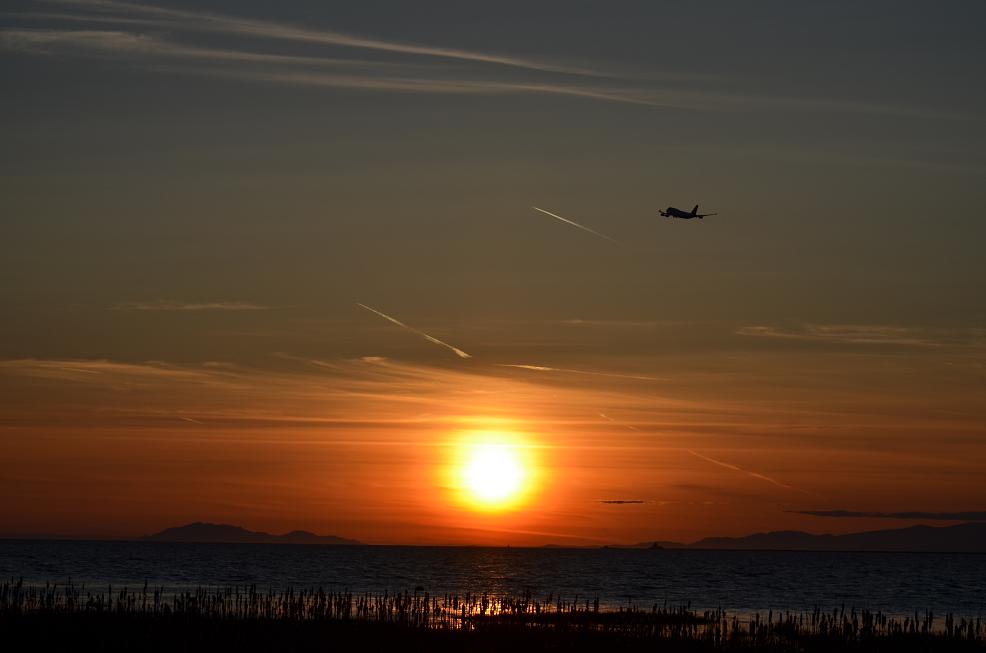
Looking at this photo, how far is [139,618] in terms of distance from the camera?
44562mm

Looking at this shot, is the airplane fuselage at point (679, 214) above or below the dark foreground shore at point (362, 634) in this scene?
above

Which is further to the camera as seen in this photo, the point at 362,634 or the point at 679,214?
the point at 679,214

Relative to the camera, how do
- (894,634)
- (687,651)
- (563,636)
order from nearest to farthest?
1. (687,651)
2. (563,636)
3. (894,634)

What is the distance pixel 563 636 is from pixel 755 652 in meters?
7.66

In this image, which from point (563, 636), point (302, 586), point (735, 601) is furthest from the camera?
point (302, 586)

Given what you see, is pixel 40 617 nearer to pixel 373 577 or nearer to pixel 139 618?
pixel 139 618

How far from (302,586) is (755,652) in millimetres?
58867

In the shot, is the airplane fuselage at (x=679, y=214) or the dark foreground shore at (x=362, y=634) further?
the airplane fuselage at (x=679, y=214)

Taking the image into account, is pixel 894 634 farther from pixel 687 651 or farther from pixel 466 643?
pixel 466 643

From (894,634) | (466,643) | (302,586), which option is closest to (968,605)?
(894,634)

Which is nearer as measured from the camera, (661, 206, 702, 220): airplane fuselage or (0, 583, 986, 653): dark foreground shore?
(0, 583, 986, 653): dark foreground shore

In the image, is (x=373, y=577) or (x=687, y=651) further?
(x=373, y=577)

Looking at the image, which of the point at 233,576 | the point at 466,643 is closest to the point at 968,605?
the point at 466,643

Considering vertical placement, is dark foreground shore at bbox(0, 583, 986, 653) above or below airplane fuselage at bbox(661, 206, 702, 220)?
below
